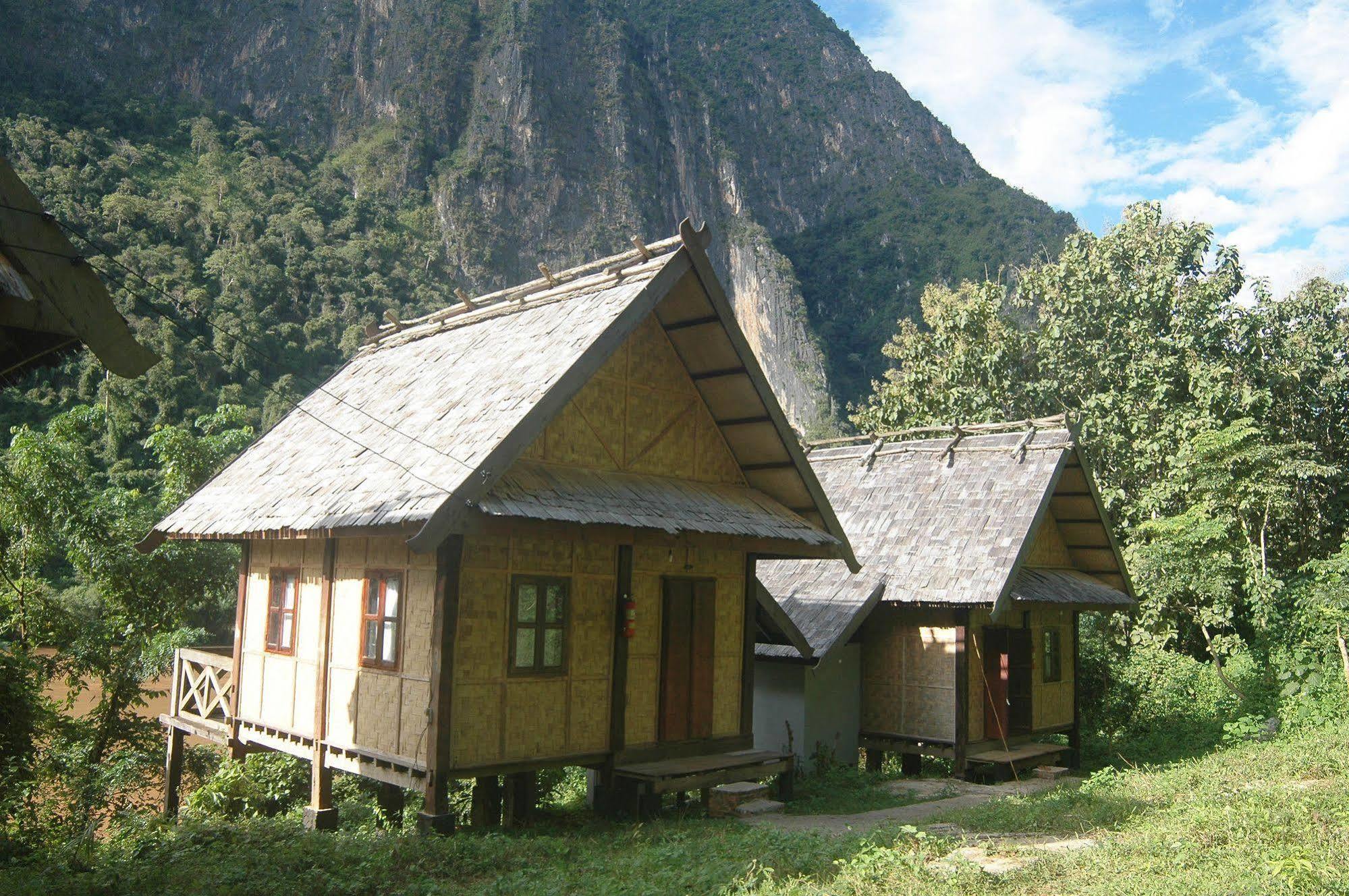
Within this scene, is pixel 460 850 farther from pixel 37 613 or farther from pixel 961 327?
pixel 961 327

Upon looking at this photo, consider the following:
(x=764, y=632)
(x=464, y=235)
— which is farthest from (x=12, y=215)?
(x=464, y=235)

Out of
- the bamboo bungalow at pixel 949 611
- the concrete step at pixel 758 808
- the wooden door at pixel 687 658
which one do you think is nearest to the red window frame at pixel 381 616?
the wooden door at pixel 687 658

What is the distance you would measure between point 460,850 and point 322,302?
41.5 meters

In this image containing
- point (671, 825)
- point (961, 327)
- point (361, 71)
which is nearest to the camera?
point (671, 825)

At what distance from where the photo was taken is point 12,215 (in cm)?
471

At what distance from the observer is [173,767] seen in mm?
14469

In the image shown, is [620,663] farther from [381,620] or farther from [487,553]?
[381,620]

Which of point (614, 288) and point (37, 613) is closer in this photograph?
point (614, 288)

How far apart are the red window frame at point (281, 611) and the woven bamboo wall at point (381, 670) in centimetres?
113

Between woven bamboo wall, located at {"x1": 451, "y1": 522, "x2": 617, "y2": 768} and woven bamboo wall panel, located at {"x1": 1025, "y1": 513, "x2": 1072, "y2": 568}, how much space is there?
9.35 m

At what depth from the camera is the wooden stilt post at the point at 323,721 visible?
1076 centimetres

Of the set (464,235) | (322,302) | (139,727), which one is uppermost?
(464,235)

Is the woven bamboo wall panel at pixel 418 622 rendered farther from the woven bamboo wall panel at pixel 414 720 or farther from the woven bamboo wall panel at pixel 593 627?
the woven bamboo wall panel at pixel 593 627

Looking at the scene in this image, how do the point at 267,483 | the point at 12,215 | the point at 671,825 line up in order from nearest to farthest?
the point at 12,215 < the point at 671,825 < the point at 267,483
